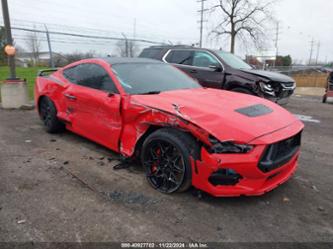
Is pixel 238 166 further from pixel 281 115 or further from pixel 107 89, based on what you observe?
pixel 107 89

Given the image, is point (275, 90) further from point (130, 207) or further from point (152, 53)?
point (130, 207)

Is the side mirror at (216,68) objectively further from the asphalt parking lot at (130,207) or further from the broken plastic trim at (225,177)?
the broken plastic trim at (225,177)

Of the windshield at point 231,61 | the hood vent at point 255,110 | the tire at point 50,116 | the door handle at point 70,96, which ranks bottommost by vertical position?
the tire at point 50,116

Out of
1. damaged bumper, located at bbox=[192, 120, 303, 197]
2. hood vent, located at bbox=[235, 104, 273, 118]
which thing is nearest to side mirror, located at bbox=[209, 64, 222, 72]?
hood vent, located at bbox=[235, 104, 273, 118]

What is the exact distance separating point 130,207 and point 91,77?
2263mm

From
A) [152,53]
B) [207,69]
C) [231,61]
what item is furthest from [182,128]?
[152,53]

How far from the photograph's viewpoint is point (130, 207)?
9.57 feet

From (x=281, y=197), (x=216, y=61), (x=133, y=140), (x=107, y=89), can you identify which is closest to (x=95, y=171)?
(x=133, y=140)

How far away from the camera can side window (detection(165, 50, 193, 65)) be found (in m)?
8.14

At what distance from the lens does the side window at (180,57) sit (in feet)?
26.7

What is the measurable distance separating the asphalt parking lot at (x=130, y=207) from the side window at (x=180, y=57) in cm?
469

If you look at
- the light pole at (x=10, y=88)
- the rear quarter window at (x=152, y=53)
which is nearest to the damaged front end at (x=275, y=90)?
the rear quarter window at (x=152, y=53)

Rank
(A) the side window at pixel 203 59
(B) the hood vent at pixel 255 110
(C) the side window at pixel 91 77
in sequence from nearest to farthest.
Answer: (B) the hood vent at pixel 255 110 → (C) the side window at pixel 91 77 → (A) the side window at pixel 203 59

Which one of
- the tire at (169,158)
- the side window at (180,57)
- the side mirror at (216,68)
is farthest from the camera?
the side window at (180,57)
